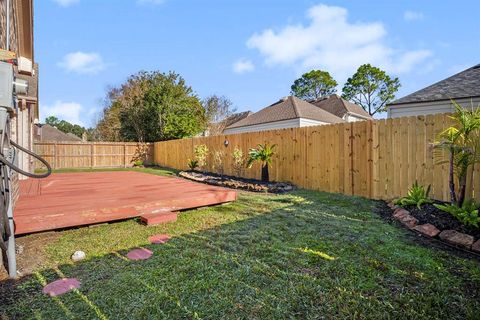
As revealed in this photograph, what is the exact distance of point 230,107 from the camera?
93.8ft

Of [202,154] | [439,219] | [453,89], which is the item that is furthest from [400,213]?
[202,154]

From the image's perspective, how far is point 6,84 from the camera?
5.46 ft

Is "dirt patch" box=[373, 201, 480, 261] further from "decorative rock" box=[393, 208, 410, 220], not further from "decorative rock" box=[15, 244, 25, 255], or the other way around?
"decorative rock" box=[15, 244, 25, 255]

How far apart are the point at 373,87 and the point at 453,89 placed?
2391 cm

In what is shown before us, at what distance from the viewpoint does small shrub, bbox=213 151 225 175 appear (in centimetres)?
986

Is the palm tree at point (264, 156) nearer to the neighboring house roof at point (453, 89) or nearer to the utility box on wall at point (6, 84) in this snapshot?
the neighboring house roof at point (453, 89)

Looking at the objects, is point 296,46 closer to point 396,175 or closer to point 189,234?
point 396,175

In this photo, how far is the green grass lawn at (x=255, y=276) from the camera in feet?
5.45

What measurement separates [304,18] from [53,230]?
1025 centimetres

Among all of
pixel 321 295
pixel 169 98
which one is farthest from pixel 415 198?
pixel 169 98

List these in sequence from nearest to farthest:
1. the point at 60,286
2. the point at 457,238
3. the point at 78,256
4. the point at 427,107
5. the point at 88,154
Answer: the point at 60,286 < the point at 78,256 < the point at 457,238 < the point at 427,107 < the point at 88,154

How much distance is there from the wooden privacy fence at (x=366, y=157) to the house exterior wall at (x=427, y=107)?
149 inches

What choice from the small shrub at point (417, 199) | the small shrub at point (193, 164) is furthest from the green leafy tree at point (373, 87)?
the small shrub at point (417, 199)

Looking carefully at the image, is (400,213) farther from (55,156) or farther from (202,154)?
(55,156)
